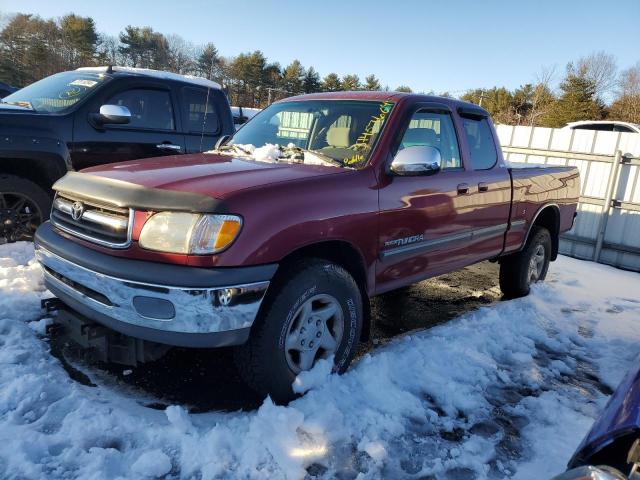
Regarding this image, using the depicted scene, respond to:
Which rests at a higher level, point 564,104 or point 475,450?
point 564,104

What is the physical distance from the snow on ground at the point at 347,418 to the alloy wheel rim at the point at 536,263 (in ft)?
5.19

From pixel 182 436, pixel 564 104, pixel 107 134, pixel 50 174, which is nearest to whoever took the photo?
pixel 182 436

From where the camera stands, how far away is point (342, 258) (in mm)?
3207

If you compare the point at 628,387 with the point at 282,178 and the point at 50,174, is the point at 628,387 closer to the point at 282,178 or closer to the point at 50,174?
the point at 282,178

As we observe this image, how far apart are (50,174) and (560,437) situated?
187 inches

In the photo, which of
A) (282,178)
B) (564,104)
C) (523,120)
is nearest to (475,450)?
(282,178)

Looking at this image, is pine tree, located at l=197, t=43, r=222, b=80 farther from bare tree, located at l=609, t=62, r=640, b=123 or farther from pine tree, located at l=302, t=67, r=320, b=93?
bare tree, located at l=609, t=62, r=640, b=123

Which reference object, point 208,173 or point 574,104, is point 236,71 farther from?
point 208,173

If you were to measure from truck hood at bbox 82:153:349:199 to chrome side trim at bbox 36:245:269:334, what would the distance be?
0.50 metres

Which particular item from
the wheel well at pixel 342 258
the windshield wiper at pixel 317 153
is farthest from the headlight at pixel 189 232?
the windshield wiper at pixel 317 153

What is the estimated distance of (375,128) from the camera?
3533 millimetres

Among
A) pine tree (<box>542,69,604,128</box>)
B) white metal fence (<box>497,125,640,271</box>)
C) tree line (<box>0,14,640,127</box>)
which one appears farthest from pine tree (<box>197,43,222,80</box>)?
white metal fence (<box>497,125,640,271</box>)

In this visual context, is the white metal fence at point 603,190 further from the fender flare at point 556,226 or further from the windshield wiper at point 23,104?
the windshield wiper at point 23,104

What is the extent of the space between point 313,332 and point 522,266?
3.39 m
